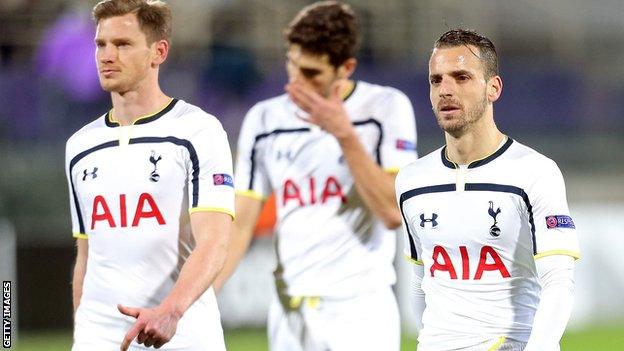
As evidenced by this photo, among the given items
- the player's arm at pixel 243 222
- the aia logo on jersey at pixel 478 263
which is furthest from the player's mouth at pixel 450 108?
the player's arm at pixel 243 222

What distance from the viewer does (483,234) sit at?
532 cm

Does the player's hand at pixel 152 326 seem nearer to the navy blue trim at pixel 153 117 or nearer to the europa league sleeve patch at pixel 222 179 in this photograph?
the europa league sleeve patch at pixel 222 179

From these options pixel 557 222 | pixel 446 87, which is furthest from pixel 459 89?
pixel 557 222

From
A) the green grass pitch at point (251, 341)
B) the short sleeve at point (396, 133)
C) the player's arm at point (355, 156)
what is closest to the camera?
the player's arm at point (355, 156)

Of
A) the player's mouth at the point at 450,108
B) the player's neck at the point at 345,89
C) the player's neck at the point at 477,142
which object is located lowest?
the player's neck at the point at 477,142

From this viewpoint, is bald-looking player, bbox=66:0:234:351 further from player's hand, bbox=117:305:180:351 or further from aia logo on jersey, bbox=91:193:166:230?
player's hand, bbox=117:305:180:351

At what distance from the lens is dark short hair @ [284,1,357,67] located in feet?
24.1

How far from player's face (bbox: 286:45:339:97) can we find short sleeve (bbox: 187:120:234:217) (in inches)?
65.0

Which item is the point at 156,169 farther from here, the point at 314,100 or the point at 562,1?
the point at 562,1

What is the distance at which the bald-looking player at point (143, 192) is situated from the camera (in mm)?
5723

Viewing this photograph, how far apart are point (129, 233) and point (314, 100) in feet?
5.63

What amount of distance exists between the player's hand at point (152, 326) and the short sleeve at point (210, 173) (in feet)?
1.95

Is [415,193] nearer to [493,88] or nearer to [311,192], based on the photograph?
[493,88]

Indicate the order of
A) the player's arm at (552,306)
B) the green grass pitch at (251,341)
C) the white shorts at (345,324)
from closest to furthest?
1. the player's arm at (552,306)
2. the white shorts at (345,324)
3. the green grass pitch at (251,341)
